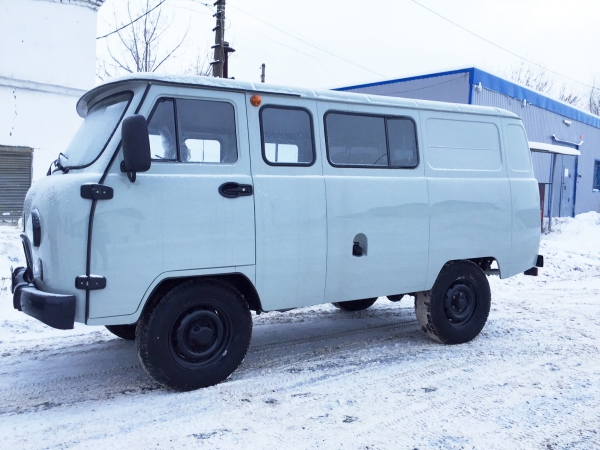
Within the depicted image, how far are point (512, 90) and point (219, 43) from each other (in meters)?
10.9

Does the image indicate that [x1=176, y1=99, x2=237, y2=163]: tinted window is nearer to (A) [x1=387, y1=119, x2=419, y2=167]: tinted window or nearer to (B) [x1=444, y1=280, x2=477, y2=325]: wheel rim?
(A) [x1=387, y1=119, x2=419, y2=167]: tinted window

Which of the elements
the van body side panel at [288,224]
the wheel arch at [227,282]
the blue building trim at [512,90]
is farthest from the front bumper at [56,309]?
the blue building trim at [512,90]

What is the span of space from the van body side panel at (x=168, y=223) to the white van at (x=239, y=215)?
10 mm

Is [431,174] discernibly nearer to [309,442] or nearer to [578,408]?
[578,408]

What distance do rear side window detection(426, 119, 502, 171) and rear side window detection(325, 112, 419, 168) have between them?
0.91 ft

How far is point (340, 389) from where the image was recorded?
4797 mm

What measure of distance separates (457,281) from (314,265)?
2035 mm

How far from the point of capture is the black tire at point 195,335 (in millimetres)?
4539

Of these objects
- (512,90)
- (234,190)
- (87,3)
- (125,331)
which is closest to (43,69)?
(87,3)

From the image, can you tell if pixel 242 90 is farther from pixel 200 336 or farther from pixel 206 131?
pixel 200 336

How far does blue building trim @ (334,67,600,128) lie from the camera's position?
17.8 metres

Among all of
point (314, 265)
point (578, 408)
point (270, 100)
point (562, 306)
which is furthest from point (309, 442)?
point (562, 306)

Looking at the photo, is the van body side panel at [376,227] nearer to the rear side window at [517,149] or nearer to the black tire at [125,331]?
the rear side window at [517,149]

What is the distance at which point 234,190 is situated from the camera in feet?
15.8
